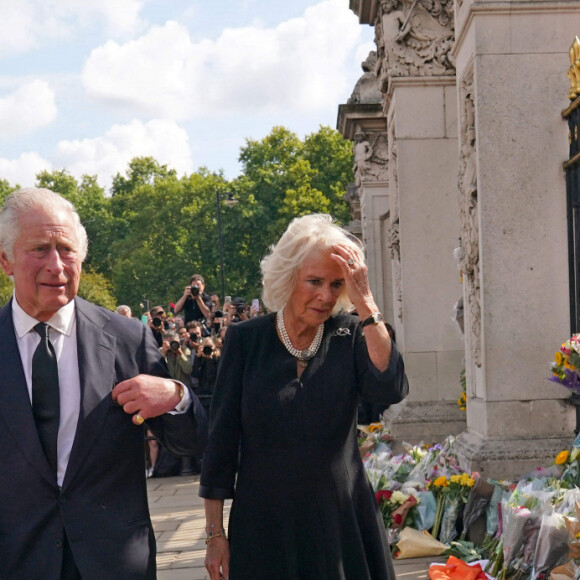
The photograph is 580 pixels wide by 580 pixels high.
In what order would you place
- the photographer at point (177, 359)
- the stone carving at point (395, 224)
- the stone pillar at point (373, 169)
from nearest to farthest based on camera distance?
the stone carving at point (395, 224), the photographer at point (177, 359), the stone pillar at point (373, 169)

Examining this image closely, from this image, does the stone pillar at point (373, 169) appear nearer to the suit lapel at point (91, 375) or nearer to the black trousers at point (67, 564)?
the suit lapel at point (91, 375)

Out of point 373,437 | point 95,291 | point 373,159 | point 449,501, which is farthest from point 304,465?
point 95,291

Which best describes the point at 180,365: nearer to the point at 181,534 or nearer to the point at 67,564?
the point at 181,534

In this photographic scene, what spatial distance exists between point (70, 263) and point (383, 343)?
3.77 feet

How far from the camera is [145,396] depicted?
2957mm

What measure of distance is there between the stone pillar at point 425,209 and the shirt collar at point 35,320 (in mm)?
7409

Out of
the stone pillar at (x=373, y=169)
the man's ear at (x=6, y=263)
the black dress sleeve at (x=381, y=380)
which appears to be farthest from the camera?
the stone pillar at (x=373, y=169)

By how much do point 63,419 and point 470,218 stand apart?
458 centimetres

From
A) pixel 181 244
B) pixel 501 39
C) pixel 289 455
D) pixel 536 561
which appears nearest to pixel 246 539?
pixel 289 455

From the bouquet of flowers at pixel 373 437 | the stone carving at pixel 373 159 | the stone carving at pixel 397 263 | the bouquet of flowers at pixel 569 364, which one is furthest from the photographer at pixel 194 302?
the bouquet of flowers at pixel 569 364

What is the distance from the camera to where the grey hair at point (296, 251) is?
368cm

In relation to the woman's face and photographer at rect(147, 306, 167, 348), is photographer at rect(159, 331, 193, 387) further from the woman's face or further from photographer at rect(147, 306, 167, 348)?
the woman's face

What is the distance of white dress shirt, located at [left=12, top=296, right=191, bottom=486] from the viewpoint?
3.02 m

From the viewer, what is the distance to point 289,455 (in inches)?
140
